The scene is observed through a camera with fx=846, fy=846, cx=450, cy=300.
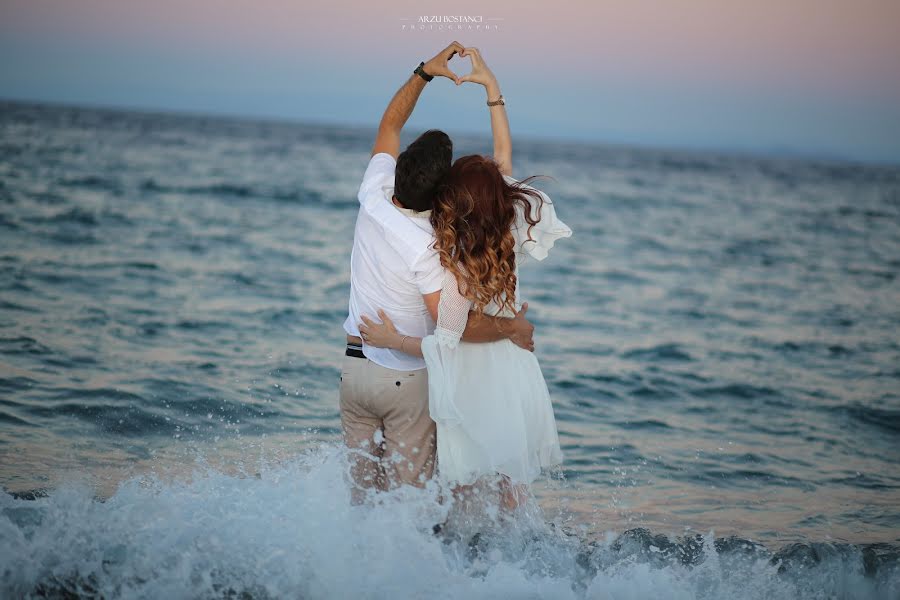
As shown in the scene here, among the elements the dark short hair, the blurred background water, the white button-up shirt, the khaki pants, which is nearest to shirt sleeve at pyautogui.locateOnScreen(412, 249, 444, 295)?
the white button-up shirt

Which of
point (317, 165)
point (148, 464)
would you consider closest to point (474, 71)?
point (148, 464)

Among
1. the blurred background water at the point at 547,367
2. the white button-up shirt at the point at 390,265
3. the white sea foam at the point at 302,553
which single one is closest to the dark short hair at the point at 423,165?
the white button-up shirt at the point at 390,265

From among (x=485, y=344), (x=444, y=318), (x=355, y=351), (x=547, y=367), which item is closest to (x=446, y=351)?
(x=444, y=318)

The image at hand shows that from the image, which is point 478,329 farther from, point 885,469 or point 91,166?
point 91,166

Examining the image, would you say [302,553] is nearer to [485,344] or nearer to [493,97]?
[485,344]

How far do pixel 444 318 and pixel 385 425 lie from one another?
2.17ft

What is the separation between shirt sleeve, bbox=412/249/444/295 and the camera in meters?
3.33

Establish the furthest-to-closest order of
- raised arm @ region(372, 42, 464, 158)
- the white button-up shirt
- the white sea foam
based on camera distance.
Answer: raised arm @ region(372, 42, 464, 158), the white sea foam, the white button-up shirt

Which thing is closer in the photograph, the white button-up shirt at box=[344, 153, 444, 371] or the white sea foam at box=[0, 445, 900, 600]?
the white button-up shirt at box=[344, 153, 444, 371]

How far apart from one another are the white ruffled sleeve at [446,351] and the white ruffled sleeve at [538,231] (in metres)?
0.35

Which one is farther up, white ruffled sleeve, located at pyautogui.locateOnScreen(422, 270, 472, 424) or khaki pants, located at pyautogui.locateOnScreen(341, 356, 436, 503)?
white ruffled sleeve, located at pyautogui.locateOnScreen(422, 270, 472, 424)

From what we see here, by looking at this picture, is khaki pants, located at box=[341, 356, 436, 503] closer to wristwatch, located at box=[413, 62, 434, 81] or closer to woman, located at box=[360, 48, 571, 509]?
woman, located at box=[360, 48, 571, 509]

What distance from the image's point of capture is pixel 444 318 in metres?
3.38

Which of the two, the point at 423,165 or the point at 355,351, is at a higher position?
the point at 423,165
